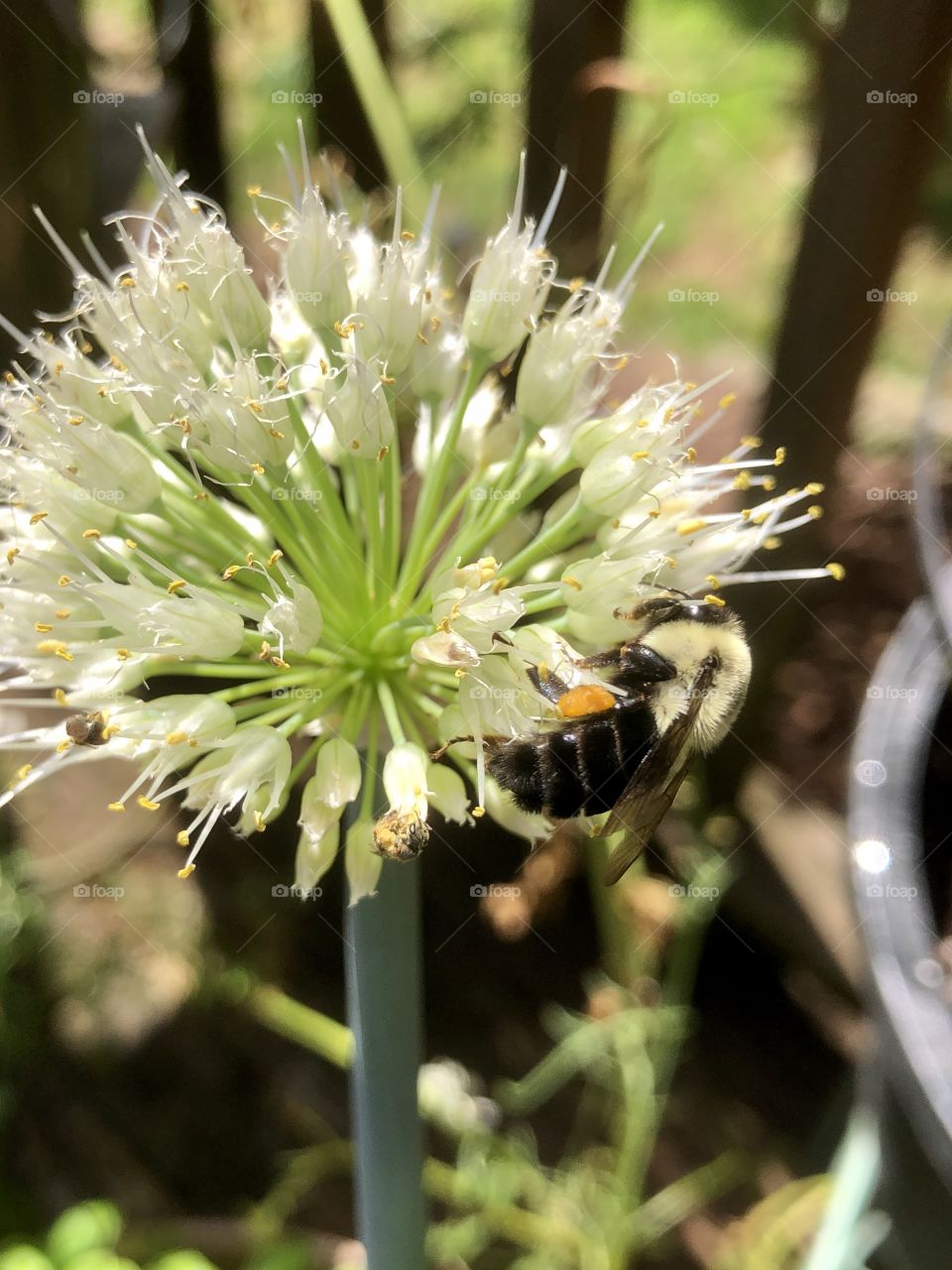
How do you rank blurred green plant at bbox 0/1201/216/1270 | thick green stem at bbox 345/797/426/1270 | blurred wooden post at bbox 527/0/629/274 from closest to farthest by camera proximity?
thick green stem at bbox 345/797/426/1270 < blurred green plant at bbox 0/1201/216/1270 < blurred wooden post at bbox 527/0/629/274

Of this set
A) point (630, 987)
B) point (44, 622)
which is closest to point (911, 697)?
point (630, 987)

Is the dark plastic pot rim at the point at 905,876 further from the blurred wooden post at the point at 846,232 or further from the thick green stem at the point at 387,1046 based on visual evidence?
the thick green stem at the point at 387,1046

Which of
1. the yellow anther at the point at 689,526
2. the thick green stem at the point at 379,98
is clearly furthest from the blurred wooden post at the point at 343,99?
the yellow anther at the point at 689,526

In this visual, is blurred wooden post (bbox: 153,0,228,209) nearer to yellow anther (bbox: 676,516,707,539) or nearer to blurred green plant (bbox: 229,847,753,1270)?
yellow anther (bbox: 676,516,707,539)

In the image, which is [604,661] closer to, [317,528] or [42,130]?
[317,528]

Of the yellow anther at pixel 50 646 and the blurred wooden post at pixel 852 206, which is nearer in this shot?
the yellow anther at pixel 50 646

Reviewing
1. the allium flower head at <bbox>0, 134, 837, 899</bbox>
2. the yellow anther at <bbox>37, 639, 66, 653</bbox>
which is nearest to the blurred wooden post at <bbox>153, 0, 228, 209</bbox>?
the allium flower head at <bbox>0, 134, 837, 899</bbox>

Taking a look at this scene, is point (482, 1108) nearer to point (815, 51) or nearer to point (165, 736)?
point (165, 736)
